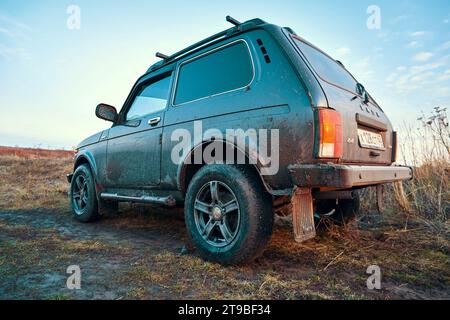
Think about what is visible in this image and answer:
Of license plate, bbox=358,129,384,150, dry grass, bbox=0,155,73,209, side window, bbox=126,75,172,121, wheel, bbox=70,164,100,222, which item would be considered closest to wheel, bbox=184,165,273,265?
license plate, bbox=358,129,384,150

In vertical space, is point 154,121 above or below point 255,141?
above

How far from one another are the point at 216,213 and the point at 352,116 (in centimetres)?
128

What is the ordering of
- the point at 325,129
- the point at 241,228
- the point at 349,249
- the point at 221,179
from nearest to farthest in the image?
the point at 325,129 → the point at 241,228 → the point at 221,179 → the point at 349,249

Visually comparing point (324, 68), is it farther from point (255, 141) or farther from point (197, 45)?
point (197, 45)

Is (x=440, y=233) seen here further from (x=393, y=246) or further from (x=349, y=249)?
(x=349, y=249)

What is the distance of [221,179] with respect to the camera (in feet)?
7.30

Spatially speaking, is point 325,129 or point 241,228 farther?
point 241,228

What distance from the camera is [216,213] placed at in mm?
2268

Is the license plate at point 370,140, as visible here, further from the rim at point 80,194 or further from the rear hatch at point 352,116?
the rim at point 80,194

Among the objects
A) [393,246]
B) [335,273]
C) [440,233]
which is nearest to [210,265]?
[335,273]

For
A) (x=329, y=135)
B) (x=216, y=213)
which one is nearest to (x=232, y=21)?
(x=329, y=135)

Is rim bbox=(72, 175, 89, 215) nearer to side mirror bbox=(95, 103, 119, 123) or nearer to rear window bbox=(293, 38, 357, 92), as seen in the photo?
side mirror bbox=(95, 103, 119, 123)

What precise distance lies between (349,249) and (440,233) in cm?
105
